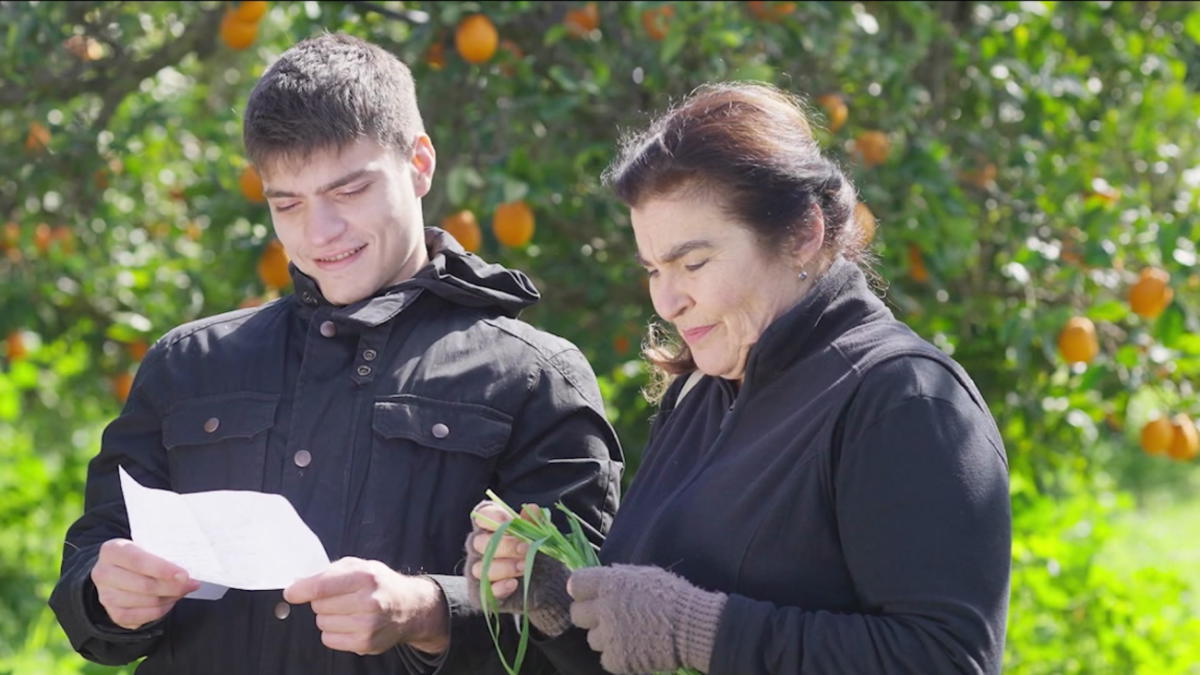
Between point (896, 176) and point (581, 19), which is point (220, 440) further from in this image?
point (896, 176)

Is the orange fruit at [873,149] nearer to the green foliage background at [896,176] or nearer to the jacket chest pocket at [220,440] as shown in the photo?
the green foliage background at [896,176]

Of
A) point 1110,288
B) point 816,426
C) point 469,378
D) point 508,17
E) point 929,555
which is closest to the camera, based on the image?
point 929,555

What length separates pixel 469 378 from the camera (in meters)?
2.24

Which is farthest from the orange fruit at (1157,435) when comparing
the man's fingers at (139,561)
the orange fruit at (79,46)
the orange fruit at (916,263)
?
the orange fruit at (79,46)

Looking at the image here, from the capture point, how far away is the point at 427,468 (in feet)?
7.20

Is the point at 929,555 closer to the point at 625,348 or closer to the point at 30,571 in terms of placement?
the point at 625,348

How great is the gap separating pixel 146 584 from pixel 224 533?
139 millimetres

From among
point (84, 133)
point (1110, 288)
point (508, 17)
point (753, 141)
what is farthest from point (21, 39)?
point (1110, 288)

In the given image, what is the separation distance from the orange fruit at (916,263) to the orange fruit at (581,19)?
100 cm

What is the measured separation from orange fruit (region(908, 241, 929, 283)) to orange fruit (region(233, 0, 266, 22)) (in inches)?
68.9

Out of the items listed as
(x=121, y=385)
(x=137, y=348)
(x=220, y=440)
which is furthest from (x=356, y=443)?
(x=121, y=385)

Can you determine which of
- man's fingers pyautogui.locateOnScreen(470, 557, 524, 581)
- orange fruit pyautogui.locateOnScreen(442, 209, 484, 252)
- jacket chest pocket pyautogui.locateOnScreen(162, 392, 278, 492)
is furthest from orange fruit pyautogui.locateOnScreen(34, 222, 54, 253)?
man's fingers pyautogui.locateOnScreen(470, 557, 524, 581)

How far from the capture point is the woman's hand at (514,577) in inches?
79.1

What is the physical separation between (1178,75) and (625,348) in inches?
77.9
